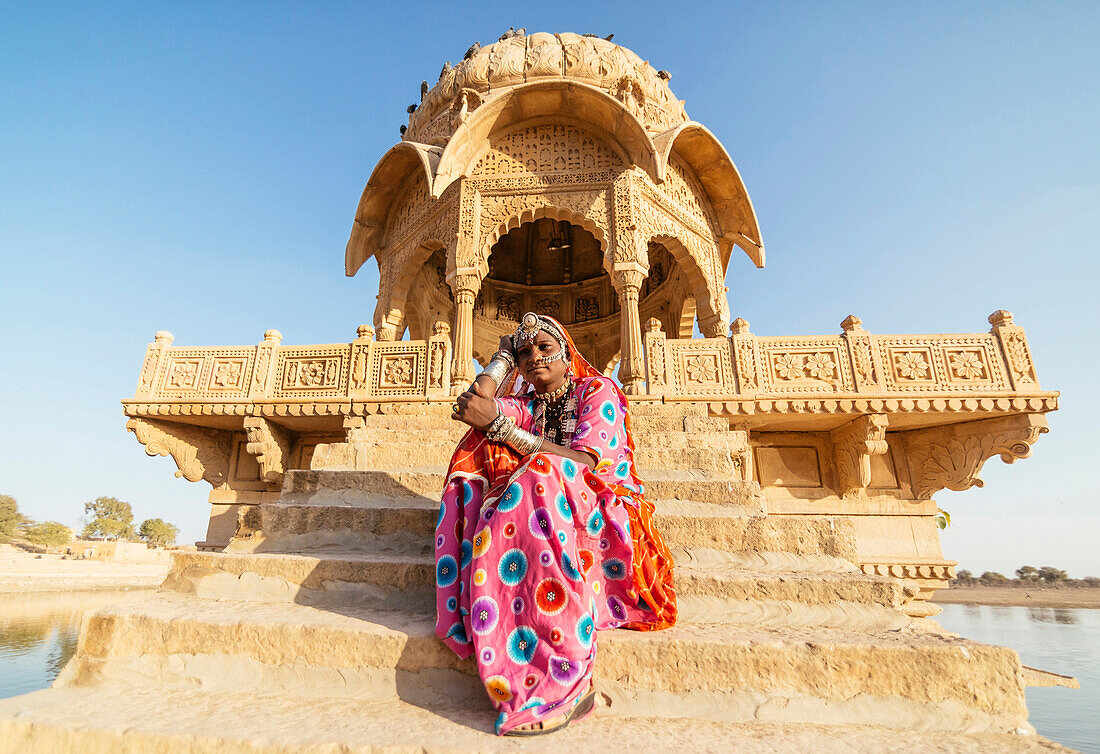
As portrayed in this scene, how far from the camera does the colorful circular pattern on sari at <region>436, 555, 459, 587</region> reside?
6.21 feet

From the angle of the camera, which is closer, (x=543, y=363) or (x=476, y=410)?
(x=476, y=410)

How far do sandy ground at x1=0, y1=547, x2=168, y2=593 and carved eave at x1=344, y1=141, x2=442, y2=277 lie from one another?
45.1ft

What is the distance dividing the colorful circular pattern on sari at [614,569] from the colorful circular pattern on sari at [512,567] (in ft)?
1.38

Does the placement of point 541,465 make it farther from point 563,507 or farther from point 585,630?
point 585,630

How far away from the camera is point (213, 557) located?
101 inches

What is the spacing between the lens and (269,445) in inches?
275

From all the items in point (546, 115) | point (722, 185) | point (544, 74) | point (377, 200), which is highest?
point (544, 74)

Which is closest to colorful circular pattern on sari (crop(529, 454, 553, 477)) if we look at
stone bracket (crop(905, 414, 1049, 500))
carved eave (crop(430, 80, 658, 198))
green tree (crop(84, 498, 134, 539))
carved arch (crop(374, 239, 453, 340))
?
carved eave (crop(430, 80, 658, 198))

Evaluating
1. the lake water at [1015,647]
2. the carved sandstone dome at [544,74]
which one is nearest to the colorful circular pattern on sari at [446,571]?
the lake water at [1015,647]

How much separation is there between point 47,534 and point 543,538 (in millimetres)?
42162

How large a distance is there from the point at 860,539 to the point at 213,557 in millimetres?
7021

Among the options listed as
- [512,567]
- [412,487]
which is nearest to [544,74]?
Answer: [412,487]

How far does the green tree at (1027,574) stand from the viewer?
2898cm

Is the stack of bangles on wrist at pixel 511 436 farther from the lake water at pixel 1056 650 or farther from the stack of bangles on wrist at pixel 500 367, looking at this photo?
the lake water at pixel 1056 650
